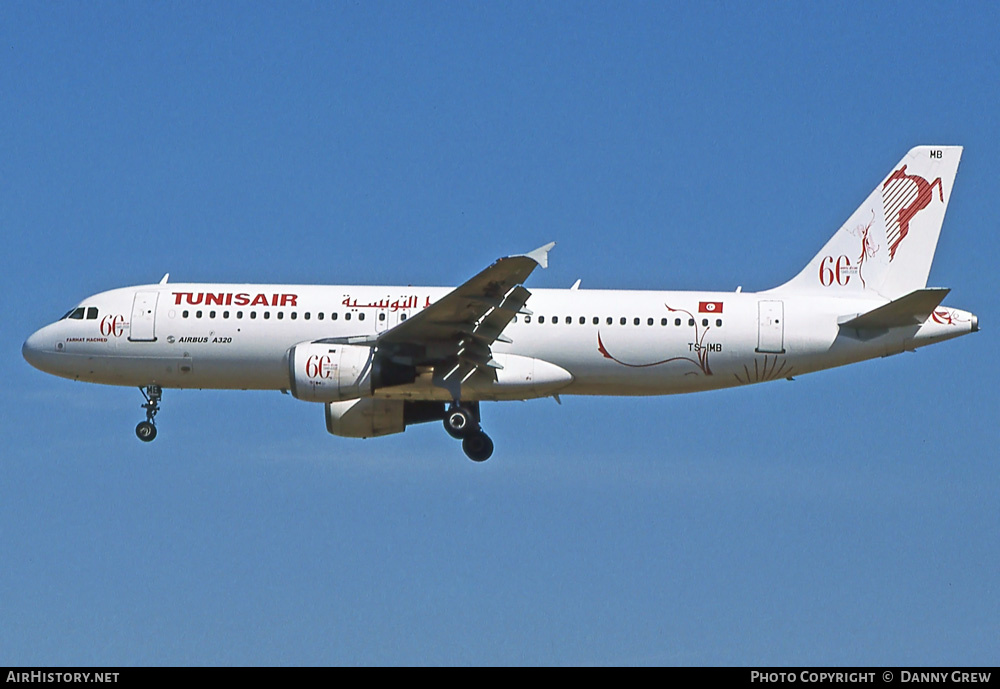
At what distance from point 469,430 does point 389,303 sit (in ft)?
13.4

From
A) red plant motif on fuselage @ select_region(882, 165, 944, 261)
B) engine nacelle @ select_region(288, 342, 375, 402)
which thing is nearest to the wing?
engine nacelle @ select_region(288, 342, 375, 402)

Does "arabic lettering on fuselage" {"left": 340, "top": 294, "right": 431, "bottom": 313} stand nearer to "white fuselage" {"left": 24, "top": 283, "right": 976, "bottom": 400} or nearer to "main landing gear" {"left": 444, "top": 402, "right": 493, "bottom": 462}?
"white fuselage" {"left": 24, "top": 283, "right": 976, "bottom": 400}

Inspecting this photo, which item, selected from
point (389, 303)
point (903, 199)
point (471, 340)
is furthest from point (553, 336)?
point (903, 199)

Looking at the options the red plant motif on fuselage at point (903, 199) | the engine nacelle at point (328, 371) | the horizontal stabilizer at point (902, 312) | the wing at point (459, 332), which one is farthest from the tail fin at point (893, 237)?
the engine nacelle at point (328, 371)

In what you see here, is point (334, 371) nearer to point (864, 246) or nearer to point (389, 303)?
point (389, 303)

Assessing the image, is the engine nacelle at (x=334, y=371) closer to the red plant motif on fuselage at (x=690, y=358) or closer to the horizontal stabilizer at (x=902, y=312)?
the red plant motif on fuselage at (x=690, y=358)

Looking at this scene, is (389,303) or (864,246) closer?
(389,303)

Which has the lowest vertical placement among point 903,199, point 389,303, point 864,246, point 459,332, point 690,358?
point 690,358

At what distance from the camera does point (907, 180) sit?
139ft

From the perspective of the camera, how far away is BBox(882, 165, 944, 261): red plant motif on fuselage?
1645 inches

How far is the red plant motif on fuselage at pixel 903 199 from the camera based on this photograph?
41781mm

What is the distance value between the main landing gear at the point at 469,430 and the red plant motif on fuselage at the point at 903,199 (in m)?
12.7

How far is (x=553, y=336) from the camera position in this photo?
39219 millimetres
